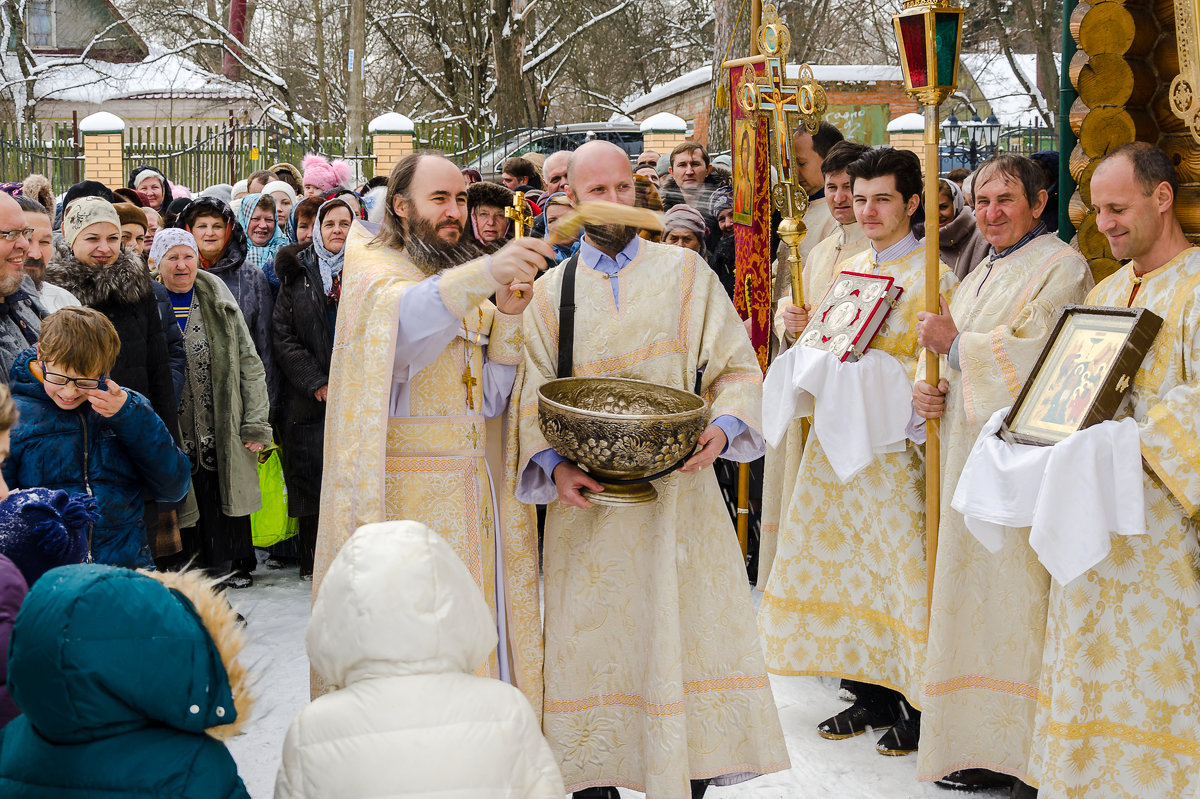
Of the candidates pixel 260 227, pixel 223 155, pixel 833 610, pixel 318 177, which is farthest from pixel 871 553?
pixel 223 155

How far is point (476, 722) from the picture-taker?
6.52 ft

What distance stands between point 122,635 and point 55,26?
3649cm

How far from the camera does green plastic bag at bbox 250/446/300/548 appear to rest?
20.7ft

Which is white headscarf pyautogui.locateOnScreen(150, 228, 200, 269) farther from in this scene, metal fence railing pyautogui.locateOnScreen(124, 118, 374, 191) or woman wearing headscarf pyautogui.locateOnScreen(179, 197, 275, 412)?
metal fence railing pyautogui.locateOnScreen(124, 118, 374, 191)

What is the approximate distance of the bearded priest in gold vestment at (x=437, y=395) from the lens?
3.17 m

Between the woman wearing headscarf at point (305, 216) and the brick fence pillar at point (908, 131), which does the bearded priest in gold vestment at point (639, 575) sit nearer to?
the woman wearing headscarf at point (305, 216)

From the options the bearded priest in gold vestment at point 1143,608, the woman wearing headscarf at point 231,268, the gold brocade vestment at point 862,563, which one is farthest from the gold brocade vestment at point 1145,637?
the woman wearing headscarf at point 231,268

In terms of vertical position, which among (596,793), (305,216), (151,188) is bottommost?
(596,793)

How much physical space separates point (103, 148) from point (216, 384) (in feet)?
41.5

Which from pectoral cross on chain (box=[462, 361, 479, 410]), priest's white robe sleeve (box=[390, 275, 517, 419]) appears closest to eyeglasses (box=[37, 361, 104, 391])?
priest's white robe sleeve (box=[390, 275, 517, 419])

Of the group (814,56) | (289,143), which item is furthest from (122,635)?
(814,56)

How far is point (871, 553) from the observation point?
4.41 metres

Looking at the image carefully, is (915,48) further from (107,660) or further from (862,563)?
(107,660)

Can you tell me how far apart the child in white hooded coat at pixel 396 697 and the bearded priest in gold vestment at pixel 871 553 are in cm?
260
